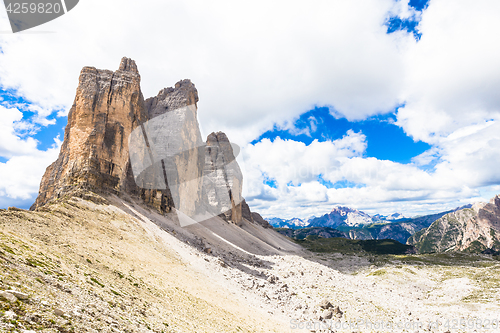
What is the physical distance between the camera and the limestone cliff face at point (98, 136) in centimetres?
4794

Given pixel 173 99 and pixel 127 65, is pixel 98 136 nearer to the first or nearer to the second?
pixel 127 65

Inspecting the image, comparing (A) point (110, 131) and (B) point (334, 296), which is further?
→ (A) point (110, 131)

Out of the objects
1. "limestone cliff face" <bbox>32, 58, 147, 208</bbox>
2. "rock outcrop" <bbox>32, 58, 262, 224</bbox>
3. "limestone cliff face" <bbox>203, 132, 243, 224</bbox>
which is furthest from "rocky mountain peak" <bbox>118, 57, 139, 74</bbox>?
"limestone cliff face" <bbox>203, 132, 243, 224</bbox>

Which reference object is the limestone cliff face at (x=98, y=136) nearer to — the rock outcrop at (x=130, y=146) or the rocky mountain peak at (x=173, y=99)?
the rock outcrop at (x=130, y=146)

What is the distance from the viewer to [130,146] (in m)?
59.5

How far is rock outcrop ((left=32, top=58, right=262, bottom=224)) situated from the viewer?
50.5 metres

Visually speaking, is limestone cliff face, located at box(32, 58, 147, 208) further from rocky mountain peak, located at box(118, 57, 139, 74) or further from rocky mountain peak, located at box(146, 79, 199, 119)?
rocky mountain peak, located at box(146, 79, 199, 119)

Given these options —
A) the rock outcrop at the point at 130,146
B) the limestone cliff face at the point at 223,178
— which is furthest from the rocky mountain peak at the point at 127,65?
the limestone cliff face at the point at 223,178

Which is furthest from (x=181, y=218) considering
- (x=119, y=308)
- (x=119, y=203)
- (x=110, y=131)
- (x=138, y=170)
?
(x=119, y=308)

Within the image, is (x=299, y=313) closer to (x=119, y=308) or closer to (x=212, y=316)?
(x=212, y=316)

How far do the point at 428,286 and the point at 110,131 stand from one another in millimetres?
80936

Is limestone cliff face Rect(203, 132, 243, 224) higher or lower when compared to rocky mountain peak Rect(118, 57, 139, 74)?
lower

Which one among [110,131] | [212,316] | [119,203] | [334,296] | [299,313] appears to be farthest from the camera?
[110,131]

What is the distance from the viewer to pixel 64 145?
61844mm
